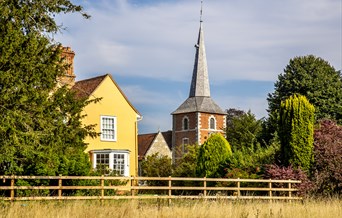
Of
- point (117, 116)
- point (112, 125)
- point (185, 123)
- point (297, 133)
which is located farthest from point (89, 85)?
point (185, 123)

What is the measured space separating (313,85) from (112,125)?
16.7 metres

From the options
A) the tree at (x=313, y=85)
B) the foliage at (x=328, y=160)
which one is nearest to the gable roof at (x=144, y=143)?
the tree at (x=313, y=85)

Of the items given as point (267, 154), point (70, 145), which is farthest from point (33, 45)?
point (267, 154)

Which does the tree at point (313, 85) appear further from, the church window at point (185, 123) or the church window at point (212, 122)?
the church window at point (185, 123)

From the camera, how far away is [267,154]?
26578 mm

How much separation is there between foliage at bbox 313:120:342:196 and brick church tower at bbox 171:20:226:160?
162 ft

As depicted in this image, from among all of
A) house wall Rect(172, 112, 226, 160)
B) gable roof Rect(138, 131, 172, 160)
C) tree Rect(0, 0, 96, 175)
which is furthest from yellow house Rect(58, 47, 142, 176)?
house wall Rect(172, 112, 226, 160)

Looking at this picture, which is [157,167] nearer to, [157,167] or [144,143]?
[157,167]

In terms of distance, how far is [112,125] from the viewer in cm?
3444

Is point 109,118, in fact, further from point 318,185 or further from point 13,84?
point 13,84

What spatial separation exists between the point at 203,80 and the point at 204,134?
724 centimetres

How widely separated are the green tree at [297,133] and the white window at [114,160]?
1168 centimetres

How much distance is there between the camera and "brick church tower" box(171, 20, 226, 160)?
7419 cm

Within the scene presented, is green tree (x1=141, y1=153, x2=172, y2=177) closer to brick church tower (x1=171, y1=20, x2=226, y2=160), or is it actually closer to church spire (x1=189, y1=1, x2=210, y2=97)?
brick church tower (x1=171, y1=20, x2=226, y2=160)
